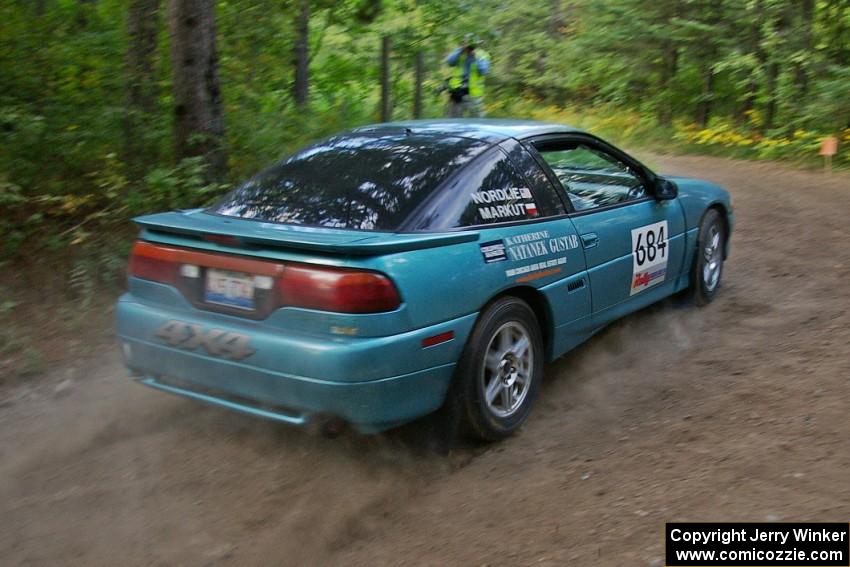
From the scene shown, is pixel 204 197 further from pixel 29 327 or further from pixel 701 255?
pixel 701 255

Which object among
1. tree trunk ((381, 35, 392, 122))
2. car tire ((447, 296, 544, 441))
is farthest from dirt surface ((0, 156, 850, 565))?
tree trunk ((381, 35, 392, 122))

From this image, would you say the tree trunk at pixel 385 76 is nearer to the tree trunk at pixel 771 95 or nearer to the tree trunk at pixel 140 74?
the tree trunk at pixel 140 74

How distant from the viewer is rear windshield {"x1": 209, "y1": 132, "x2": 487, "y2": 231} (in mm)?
3990

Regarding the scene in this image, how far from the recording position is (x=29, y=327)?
5.81 m

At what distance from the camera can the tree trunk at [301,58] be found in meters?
11.0

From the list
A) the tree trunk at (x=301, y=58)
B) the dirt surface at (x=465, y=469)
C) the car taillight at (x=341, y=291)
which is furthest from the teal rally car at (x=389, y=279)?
the tree trunk at (x=301, y=58)

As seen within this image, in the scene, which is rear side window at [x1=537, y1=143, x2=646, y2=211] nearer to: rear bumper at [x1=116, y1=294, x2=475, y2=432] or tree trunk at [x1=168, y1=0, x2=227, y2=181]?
rear bumper at [x1=116, y1=294, x2=475, y2=432]

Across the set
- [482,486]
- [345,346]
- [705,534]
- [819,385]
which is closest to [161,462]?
[345,346]

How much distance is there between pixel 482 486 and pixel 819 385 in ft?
6.74

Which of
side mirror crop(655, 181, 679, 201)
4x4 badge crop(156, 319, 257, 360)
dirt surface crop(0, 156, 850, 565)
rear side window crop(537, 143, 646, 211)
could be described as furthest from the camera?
side mirror crop(655, 181, 679, 201)

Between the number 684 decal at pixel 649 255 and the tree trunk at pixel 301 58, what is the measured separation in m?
6.84

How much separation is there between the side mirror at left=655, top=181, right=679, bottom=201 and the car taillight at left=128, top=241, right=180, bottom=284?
3.23m

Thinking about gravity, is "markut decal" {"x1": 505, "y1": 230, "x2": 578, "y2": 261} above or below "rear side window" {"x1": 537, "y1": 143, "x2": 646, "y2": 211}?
below

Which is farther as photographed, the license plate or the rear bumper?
the license plate
